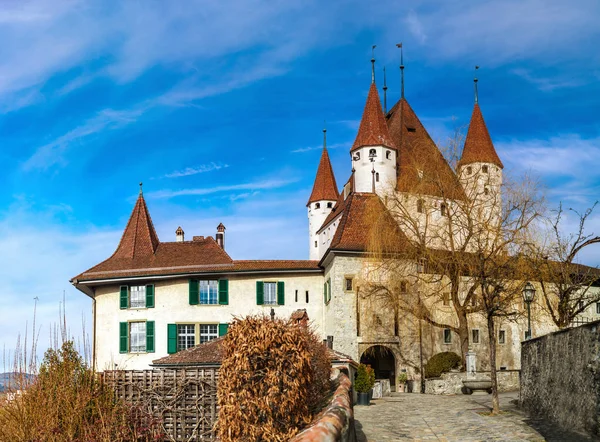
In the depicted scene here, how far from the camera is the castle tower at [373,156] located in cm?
4597

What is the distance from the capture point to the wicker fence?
22.5 meters

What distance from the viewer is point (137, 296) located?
39188mm

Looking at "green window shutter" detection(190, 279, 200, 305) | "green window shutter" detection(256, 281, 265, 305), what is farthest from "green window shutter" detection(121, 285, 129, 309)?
"green window shutter" detection(256, 281, 265, 305)

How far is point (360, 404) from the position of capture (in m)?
24.1

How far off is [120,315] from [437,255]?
17.4 m

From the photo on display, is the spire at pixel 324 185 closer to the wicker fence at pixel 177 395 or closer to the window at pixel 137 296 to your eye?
the window at pixel 137 296

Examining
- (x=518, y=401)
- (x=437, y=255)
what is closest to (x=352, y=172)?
(x=437, y=255)

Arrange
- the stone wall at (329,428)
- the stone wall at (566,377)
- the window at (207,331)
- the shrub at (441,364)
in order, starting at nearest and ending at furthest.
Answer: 1. the stone wall at (329,428)
2. the stone wall at (566,377)
3. the shrub at (441,364)
4. the window at (207,331)

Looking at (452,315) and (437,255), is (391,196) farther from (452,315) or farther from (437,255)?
(452,315)

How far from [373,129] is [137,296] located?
1833 cm

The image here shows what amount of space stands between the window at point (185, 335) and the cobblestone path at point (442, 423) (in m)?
16.6

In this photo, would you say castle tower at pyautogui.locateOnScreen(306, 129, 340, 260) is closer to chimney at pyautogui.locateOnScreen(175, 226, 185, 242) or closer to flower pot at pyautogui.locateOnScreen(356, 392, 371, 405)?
chimney at pyautogui.locateOnScreen(175, 226, 185, 242)

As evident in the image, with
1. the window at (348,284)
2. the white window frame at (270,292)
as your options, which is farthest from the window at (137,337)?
the window at (348,284)

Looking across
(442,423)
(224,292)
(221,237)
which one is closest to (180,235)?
(221,237)
